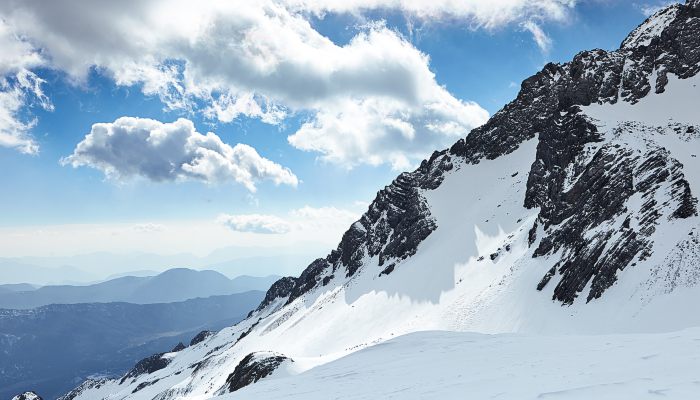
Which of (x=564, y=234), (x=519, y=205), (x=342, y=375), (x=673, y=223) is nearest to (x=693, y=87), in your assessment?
(x=519, y=205)

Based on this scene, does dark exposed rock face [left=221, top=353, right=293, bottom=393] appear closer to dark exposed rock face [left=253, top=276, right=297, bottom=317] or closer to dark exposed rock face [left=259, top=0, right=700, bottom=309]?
dark exposed rock face [left=259, top=0, right=700, bottom=309]

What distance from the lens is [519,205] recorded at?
214 feet

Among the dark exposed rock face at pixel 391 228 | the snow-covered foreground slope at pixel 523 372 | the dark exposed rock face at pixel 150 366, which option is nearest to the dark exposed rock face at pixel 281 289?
the dark exposed rock face at pixel 391 228

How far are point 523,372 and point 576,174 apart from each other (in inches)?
1618

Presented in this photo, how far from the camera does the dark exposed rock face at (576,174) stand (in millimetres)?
33594

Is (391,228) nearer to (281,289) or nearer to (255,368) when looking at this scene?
(255,368)

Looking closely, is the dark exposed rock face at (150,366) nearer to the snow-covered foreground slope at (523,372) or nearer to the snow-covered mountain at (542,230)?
the snow-covered mountain at (542,230)

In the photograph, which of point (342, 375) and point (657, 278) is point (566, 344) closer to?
point (342, 375)

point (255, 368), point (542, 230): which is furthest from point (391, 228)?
point (255, 368)

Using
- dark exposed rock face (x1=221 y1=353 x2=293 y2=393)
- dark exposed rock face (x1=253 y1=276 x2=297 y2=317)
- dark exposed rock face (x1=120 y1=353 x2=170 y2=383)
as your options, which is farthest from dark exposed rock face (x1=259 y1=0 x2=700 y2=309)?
dark exposed rock face (x1=120 y1=353 x2=170 y2=383)

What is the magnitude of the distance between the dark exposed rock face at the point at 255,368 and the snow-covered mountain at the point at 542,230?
173 mm

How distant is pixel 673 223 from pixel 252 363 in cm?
3638

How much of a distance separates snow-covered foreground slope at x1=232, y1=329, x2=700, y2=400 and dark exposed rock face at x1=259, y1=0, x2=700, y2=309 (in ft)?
68.8

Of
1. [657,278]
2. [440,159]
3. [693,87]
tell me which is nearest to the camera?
[657,278]
